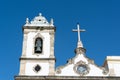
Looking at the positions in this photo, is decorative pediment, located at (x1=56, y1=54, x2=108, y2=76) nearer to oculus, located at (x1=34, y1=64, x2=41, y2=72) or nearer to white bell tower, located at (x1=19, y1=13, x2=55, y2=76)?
white bell tower, located at (x1=19, y1=13, x2=55, y2=76)

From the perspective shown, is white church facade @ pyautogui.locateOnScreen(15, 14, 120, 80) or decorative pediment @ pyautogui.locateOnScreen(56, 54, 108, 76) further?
decorative pediment @ pyautogui.locateOnScreen(56, 54, 108, 76)

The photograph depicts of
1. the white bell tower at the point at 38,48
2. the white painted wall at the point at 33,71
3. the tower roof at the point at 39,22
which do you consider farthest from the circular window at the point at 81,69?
the tower roof at the point at 39,22

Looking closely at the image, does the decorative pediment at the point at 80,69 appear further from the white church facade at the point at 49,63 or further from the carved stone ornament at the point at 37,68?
the carved stone ornament at the point at 37,68

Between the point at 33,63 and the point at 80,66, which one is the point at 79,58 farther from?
A: the point at 33,63

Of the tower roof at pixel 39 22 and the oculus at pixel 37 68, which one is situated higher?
the tower roof at pixel 39 22

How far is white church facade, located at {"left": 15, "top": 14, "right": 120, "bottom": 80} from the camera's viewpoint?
31.7 metres

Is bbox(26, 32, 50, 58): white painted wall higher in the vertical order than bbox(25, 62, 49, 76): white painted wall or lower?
higher

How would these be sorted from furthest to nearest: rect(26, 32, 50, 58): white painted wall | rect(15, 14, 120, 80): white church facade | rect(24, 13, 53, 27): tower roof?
rect(24, 13, 53, 27): tower roof
rect(26, 32, 50, 58): white painted wall
rect(15, 14, 120, 80): white church facade

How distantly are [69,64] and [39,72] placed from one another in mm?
2825

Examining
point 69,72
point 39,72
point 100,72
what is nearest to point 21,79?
point 39,72

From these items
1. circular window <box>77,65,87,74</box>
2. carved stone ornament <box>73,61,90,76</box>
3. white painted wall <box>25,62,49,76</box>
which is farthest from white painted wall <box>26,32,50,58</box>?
circular window <box>77,65,87,74</box>

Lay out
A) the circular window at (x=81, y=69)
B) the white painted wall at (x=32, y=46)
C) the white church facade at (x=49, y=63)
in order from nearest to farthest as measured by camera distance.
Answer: the white church facade at (x=49, y=63), the circular window at (x=81, y=69), the white painted wall at (x=32, y=46)

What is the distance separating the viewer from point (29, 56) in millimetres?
33062

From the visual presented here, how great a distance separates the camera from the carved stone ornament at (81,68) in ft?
105
